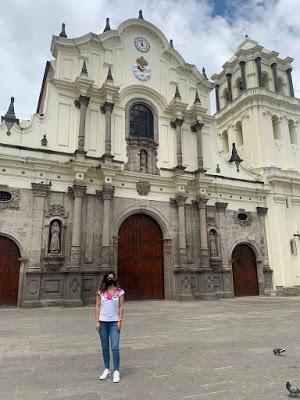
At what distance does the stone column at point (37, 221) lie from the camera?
1454 cm

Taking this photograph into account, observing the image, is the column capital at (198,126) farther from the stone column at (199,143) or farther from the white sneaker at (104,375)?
the white sneaker at (104,375)

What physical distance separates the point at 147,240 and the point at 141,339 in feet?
34.7

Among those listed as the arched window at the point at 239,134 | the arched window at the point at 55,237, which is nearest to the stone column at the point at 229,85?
the arched window at the point at 239,134

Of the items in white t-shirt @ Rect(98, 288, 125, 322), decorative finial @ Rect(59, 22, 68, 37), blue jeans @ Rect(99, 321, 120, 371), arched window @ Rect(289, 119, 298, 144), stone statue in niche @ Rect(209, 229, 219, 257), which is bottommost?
blue jeans @ Rect(99, 321, 120, 371)

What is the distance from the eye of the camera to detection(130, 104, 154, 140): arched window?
19281 mm

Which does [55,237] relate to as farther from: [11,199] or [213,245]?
[213,245]

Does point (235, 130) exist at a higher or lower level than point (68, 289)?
higher

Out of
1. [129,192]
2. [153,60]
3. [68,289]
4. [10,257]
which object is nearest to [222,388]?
[68,289]

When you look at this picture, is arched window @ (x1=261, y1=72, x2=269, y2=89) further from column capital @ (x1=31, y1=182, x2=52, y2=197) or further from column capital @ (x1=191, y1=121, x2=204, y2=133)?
column capital @ (x1=31, y1=182, x2=52, y2=197)

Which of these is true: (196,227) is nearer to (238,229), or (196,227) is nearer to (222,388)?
(238,229)

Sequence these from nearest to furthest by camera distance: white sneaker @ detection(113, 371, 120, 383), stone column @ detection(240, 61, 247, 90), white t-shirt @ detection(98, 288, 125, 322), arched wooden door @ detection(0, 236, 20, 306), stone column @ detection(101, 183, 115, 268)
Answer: white sneaker @ detection(113, 371, 120, 383)
white t-shirt @ detection(98, 288, 125, 322)
arched wooden door @ detection(0, 236, 20, 306)
stone column @ detection(101, 183, 115, 268)
stone column @ detection(240, 61, 247, 90)

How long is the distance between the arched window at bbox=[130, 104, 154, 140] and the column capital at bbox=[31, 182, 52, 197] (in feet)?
20.2

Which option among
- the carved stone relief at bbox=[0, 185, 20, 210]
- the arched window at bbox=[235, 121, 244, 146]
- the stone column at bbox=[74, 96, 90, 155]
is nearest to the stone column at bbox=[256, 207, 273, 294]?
the arched window at bbox=[235, 121, 244, 146]

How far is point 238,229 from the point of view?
20297mm
